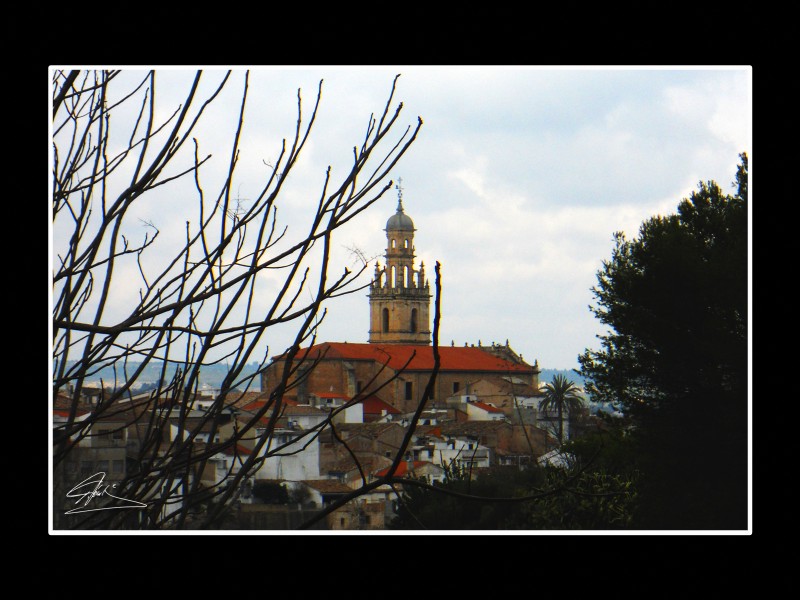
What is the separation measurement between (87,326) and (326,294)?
34 centimetres

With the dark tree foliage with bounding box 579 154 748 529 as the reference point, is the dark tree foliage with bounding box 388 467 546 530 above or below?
below

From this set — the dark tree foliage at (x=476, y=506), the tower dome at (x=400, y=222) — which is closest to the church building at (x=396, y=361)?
the tower dome at (x=400, y=222)

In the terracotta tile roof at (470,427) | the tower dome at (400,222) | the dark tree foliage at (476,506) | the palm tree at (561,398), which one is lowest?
the dark tree foliage at (476,506)

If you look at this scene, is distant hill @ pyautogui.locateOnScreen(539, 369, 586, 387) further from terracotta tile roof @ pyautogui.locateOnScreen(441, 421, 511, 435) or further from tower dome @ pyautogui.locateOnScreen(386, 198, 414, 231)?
tower dome @ pyautogui.locateOnScreen(386, 198, 414, 231)

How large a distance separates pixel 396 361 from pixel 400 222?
22320 mm

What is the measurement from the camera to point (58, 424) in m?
2.13

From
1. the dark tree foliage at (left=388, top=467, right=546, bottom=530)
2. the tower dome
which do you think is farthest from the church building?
the dark tree foliage at (left=388, top=467, right=546, bottom=530)

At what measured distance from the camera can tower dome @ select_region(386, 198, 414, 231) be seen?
11.2 feet

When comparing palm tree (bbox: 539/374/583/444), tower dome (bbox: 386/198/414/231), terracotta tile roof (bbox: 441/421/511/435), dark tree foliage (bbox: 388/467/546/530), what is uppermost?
tower dome (bbox: 386/198/414/231)

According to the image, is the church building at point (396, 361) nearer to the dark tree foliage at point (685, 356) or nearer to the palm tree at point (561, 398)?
the palm tree at point (561, 398)

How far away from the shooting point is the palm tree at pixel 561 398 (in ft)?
19.7

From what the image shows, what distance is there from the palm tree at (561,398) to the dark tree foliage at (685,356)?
21.6 inches
